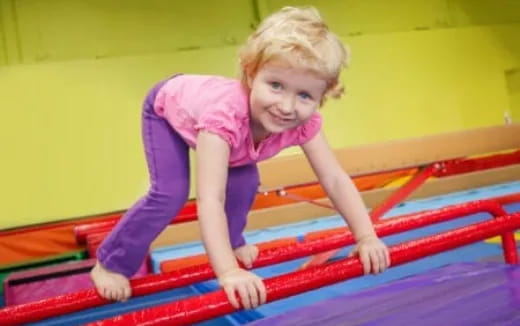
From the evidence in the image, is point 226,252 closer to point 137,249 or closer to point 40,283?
point 137,249

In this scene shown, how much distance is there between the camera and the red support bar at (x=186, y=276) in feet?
3.66

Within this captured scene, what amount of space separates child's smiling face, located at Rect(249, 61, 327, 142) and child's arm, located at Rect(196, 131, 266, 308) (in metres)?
0.11

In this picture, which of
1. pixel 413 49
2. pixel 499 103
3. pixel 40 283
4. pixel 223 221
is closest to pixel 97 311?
pixel 40 283

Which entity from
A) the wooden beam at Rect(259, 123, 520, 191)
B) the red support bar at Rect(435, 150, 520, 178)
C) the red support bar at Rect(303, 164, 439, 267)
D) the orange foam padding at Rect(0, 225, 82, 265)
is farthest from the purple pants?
the red support bar at Rect(435, 150, 520, 178)

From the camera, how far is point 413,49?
5.25m

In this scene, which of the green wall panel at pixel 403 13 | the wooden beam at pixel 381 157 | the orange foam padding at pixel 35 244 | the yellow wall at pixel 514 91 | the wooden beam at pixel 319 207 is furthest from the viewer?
the yellow wall at pixel 514 91

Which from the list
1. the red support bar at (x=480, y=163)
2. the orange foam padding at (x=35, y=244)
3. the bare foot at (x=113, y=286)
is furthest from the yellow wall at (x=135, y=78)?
the bare foot at (x=113, y=286)

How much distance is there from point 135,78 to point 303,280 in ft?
11.5

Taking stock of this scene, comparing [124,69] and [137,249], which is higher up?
[124,69]

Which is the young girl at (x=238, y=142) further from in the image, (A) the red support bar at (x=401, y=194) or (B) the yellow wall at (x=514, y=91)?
(B) the yellow wall at (x=514, y=91)

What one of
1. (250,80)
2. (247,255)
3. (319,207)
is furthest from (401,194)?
(250,80)

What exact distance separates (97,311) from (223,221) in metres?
1.62

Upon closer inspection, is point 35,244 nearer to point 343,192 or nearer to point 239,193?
point 239,193

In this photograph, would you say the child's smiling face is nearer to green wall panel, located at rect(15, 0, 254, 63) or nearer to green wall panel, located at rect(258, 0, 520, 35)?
green wall panel, located at rect(15, 0, 254, 63)
